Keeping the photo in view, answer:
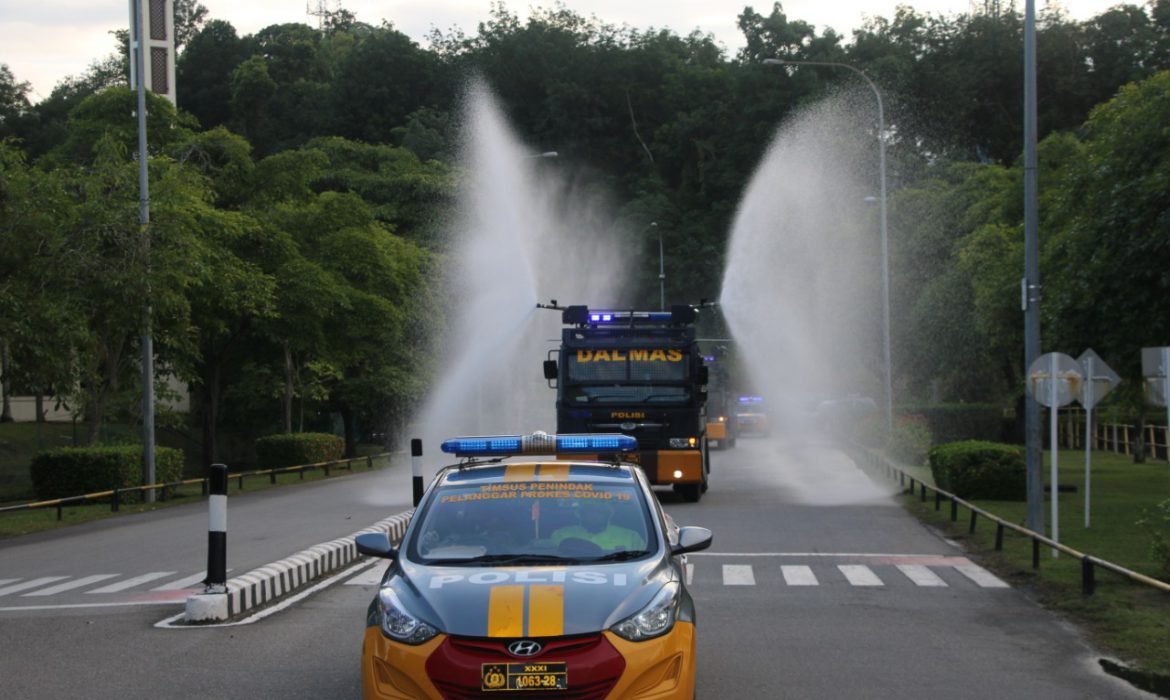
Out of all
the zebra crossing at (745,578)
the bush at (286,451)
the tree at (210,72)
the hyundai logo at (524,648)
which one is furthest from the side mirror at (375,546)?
the tree at (210,72)

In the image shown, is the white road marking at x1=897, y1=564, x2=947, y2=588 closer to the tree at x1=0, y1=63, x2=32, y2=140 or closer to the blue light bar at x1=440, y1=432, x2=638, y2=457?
the blue light bar at x1=440, y1=432, x2=638, y2=457

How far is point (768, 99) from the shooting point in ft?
235

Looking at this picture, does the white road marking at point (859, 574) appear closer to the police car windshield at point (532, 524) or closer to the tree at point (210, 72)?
the police car windshield at point (532, 524)

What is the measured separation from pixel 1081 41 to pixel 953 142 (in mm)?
8319

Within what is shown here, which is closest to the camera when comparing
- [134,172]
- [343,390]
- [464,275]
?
[134,172]

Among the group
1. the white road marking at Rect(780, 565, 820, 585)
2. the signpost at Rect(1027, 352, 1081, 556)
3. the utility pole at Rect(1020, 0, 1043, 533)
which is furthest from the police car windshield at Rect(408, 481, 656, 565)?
the utility pole at Rect(1020, 0, 1043, 533)

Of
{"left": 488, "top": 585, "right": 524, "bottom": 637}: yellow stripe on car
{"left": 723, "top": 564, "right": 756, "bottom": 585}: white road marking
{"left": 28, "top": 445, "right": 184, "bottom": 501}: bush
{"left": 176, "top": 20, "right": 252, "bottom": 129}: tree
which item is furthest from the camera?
{"left": 176, "top": 20, "right": 252, "bottom": 129}: tree

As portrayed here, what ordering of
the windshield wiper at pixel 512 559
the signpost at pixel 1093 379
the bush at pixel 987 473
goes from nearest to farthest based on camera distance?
the windshield wiper at pixel 512 559, the signpost at pixel 1093 379, the bush at pixel 987 473

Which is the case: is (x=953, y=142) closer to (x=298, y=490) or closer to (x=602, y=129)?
(x=602, y=129)

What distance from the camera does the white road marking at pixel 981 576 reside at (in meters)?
14.7

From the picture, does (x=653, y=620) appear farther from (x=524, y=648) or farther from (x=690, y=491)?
(x=690, y=491)

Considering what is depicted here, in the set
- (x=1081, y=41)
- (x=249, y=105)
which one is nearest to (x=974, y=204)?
(x=1081, y=41)

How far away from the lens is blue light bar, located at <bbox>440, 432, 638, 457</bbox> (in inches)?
366

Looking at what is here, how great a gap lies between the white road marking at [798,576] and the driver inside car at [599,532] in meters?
6.61
